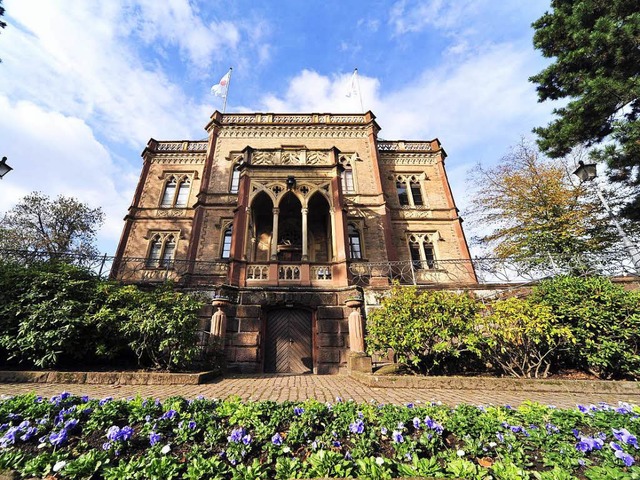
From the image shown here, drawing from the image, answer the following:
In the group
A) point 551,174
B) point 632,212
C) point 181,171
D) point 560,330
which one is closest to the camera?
point 560,330

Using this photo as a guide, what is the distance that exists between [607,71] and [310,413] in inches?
607

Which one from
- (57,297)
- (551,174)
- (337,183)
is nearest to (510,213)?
(551,174)

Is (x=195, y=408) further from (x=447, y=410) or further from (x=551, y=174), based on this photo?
(x=551, y=174)

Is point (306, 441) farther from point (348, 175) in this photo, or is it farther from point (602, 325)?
point (348, 175)

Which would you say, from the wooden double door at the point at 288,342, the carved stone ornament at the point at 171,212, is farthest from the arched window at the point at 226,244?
the wooden double door at the point at 288,342

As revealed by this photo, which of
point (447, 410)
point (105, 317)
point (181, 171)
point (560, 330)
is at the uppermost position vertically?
point (181, 171)

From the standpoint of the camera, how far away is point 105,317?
689 cm

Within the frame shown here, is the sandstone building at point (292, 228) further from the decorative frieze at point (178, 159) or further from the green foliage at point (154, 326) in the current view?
the green foliage at point (154, 326)

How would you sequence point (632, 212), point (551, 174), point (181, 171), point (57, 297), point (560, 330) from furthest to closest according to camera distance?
1. point (181, 171)
2. point (551, 174)
3. point (632, 212)
4. point (57, 297)
5. point (560, 330)

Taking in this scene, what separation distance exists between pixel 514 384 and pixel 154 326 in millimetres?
8760

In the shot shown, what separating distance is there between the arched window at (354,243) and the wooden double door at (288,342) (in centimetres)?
604

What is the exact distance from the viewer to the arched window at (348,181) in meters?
16.8

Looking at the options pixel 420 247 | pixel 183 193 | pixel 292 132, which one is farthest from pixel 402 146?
pixel 183 193

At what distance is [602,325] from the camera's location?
6109mm
